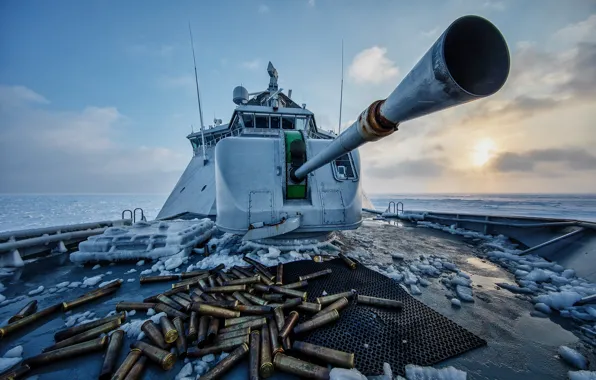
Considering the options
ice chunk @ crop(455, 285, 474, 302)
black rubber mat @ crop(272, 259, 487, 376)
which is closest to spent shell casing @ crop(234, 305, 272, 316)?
black rubber mat @ crop(272, 259, 487, 376)

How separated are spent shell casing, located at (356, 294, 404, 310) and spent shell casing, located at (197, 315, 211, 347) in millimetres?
2031

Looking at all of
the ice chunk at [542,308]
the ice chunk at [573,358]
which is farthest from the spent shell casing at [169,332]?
the ice chunk at [542,308]

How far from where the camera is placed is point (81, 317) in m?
2.79

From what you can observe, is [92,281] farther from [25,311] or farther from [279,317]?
[279,317]

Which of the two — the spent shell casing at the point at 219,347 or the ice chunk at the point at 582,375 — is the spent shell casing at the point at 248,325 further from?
the ice chunk at the point at 582,375

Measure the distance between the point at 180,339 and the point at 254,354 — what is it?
34.1 inches

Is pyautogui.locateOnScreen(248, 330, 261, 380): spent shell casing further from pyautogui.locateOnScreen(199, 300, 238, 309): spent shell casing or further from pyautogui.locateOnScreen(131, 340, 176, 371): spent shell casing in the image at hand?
pyautogui.locateOnScreen(131, 340, 176, 371): spent shell casing

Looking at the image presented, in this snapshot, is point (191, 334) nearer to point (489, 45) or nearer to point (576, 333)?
point (489, 45)

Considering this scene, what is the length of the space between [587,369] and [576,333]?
718 millimetres

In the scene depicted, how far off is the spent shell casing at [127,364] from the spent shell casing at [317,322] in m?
1.56

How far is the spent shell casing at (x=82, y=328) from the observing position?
2396 millimetres

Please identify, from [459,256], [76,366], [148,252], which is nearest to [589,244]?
[459,256]

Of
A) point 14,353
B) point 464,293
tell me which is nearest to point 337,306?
point 464,293

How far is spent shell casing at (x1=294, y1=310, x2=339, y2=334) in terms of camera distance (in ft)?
7.86
